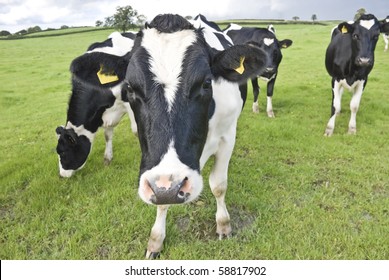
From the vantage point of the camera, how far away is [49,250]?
3.68 meters

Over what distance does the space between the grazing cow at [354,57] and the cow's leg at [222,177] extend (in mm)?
4098

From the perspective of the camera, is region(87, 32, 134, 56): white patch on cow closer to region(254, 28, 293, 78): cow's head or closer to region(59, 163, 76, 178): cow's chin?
region(59, 163, 76, 178): cow's chin

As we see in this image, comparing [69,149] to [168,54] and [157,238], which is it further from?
[168,54]

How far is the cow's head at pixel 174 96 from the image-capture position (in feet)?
7.63

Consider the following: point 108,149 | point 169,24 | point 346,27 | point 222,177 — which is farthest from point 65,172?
point 346,27

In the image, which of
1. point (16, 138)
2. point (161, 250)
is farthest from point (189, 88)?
point (16, 138)

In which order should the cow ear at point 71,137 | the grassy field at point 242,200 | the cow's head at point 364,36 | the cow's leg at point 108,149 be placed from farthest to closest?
the cow's head at point 364,36, the cow's leg at point 108,149, the cow ear at point 71,137, the grassy field at point 242,200

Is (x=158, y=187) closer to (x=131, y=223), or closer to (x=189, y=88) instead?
(x=189, y=88)

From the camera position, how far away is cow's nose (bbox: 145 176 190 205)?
2242 mm

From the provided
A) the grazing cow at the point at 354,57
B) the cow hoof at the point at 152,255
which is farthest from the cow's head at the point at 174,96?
the grazing cow at the point at 354,57

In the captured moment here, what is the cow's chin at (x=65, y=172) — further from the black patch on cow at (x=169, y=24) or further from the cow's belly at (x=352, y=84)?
the cow's belly at (x=352, y=84)

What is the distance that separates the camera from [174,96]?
250 centimetres

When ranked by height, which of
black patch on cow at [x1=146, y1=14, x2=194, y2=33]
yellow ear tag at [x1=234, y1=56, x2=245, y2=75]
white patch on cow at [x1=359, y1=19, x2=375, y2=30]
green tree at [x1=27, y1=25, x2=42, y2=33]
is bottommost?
green tree at [x1=27, y1=25, x2=42, y2=33]

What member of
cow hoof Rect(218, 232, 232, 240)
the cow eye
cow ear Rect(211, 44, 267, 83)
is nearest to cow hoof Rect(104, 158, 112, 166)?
cow hoof Rect(218, 232, 232, 240)
